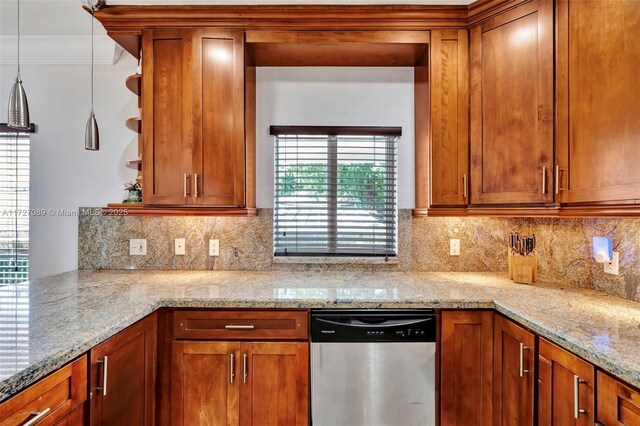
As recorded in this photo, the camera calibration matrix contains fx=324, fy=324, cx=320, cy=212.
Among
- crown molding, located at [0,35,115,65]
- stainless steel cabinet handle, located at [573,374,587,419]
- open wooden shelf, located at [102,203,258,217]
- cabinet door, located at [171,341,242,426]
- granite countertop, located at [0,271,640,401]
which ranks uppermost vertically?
crown molding, located at [0,35,115,65]

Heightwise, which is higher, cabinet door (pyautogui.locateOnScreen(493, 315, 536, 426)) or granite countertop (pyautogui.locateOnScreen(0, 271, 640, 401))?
granite countertop (pyautogui.locateOnScreen(0, 271, 640, 401))

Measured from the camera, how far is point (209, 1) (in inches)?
73.9

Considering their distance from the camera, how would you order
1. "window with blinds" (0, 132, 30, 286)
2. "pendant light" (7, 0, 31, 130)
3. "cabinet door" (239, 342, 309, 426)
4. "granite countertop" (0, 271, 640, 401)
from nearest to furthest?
"granite countertop" (0, 271, 640, 401)
"pendant light" (7, 0, 31, 130)
"cabinet door" (239, 342, 309, 426)
"window with blinds" (0, 132, 30, 286)

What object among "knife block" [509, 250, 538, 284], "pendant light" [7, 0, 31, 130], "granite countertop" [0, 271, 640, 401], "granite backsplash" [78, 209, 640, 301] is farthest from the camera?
"granite backsplash" [78, 209, 640, 301]

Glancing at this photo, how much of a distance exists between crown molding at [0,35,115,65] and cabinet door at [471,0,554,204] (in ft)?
8.17

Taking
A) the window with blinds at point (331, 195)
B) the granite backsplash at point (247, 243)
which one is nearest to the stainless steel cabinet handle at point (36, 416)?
the granite backsplash at point (247, 243)

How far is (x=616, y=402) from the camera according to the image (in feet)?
3.13

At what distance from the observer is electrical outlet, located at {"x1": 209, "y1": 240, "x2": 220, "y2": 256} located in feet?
7.37

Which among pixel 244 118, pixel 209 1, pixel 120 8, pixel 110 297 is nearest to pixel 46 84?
pixel 120 8

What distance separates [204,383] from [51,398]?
70cm

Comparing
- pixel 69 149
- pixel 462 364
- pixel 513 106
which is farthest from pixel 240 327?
pixel 69 149

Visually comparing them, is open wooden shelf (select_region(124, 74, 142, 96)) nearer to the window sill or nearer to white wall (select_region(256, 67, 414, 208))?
white wall (select_region(256, 67, 414, 208))

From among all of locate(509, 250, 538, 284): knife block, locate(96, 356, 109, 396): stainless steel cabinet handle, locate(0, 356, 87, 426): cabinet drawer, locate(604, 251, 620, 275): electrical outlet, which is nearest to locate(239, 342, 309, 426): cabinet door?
locate(96, 356, 109, 396): stainless steel cabinet handle

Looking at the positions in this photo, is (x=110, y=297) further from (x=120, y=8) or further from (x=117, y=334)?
(x=120, y=8)
